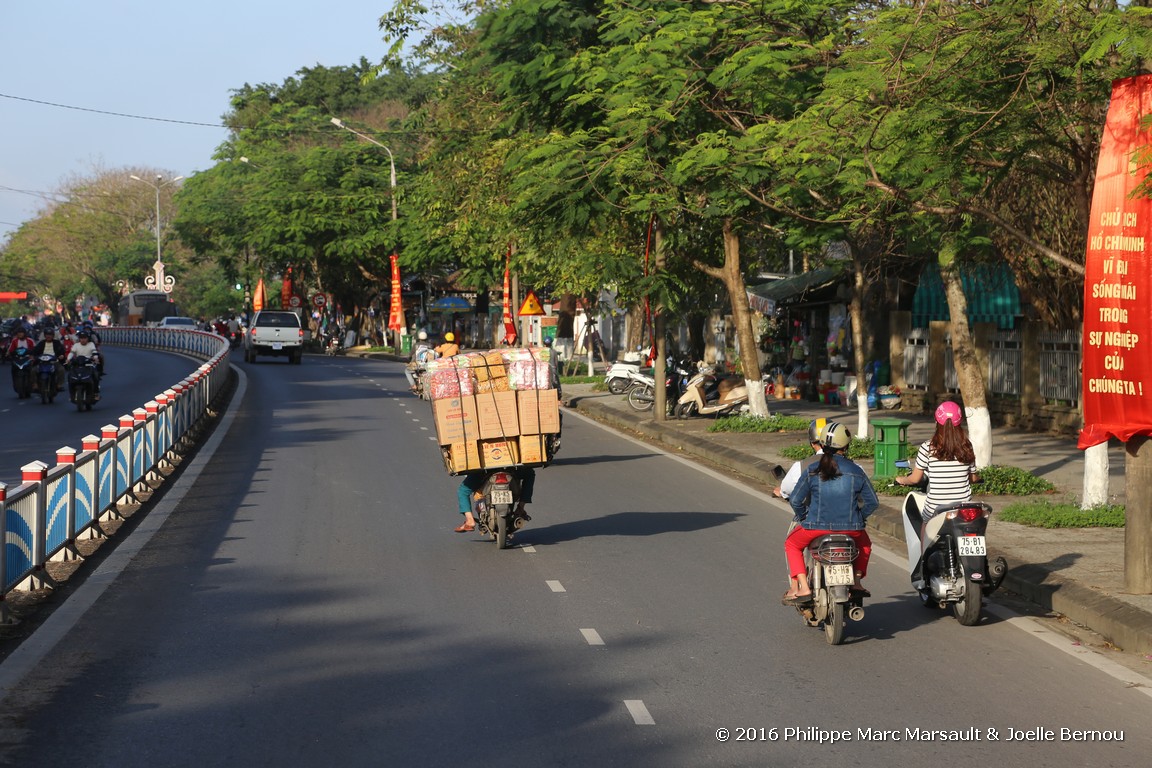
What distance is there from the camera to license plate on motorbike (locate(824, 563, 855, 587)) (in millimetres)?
8359

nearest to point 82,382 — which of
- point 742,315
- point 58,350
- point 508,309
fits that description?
point 58,350

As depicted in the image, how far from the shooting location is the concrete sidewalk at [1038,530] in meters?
9.27

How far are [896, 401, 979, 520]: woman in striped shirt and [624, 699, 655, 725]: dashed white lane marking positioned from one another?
306 cm

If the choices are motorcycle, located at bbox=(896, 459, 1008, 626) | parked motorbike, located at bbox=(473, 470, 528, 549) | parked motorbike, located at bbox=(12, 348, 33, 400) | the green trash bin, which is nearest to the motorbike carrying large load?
parked motorbike, located at bbox=(473, 470, 528, 549)

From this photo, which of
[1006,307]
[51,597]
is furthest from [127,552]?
[1006,307]

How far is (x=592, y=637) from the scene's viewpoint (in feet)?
28.3

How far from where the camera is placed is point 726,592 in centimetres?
1019

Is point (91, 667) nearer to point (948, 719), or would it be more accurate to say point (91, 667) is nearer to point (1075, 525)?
point (948, 719)

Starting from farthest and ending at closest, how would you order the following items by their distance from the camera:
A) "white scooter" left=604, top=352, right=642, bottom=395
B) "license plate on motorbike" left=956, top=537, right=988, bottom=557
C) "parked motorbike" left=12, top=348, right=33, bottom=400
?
"white scooter" left=604, top=352, right=642, bottom=395
"parked motorbike" left=12, top=348, right=33, bottom=400
"license plate on motorbike" left=956, top=537, right=988, bottom=557

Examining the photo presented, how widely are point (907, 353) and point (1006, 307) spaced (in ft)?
14.8

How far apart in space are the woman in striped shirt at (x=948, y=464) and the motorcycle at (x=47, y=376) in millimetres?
25052

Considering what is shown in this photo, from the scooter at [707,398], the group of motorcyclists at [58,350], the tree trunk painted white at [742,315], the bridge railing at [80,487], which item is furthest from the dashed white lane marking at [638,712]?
the group of motorcyclists at [58,350]

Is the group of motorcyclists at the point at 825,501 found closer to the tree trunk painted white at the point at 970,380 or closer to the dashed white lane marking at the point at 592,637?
the dashed white lane marking at the point at 592,637

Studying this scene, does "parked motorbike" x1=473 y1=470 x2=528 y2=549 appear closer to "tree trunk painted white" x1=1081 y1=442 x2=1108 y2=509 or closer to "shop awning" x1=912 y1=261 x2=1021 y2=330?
"tree trunk painted white" x1=1081 y1=442 x2=1108 y2=509
